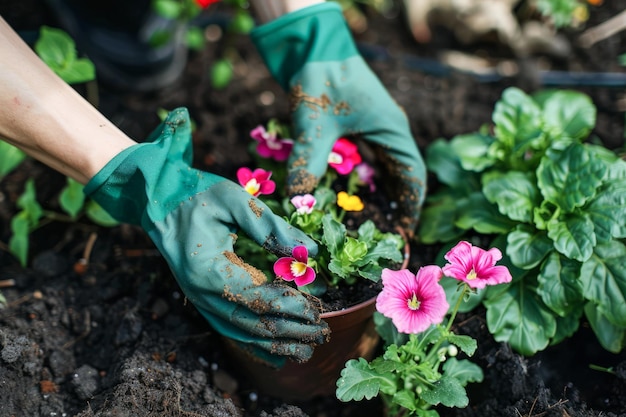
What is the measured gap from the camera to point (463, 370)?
1.88 metres

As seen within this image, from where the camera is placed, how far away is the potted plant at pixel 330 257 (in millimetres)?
1738

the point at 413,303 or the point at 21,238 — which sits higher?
the point at 21,238

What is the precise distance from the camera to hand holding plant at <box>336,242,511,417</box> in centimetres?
155

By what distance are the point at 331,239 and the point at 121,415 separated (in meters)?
0.73

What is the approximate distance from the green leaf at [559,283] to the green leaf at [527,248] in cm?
3

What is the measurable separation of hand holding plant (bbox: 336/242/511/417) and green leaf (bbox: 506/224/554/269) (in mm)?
263

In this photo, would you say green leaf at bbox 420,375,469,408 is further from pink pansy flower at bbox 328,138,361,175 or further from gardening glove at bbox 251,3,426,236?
pink pansy flower at bbox 328,138,361,175

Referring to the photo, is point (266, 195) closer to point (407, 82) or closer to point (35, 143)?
point (35, 143)

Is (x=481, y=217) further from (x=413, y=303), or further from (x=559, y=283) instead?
(x=413, y=303)

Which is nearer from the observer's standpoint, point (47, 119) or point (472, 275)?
point (472, 275)

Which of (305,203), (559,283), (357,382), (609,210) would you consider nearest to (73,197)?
(305,203)

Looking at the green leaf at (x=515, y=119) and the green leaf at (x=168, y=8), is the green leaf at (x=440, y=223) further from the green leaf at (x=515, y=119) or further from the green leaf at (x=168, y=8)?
the green leaf at (x=168, y=8)

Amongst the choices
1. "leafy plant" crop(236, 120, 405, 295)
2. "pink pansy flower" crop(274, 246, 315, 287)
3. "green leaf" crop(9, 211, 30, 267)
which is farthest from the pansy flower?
"green leaf" crop(9, 211, 30, 267)

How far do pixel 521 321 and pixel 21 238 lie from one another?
175cm
